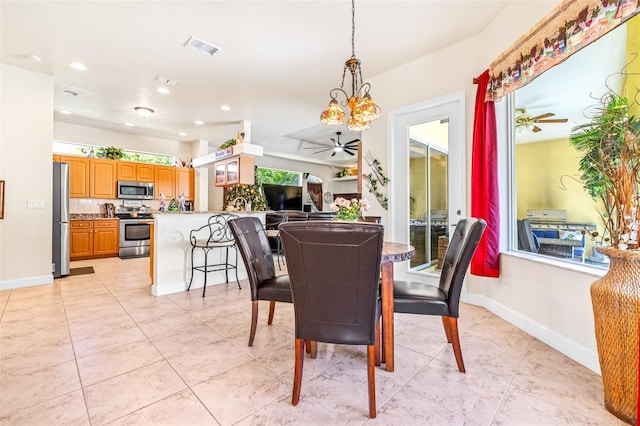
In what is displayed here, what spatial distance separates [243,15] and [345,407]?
10.5ft

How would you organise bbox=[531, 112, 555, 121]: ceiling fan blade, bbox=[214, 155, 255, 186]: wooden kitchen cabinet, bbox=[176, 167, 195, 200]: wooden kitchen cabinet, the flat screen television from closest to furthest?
bbox=[531, 112, 555, 121]: ceiling fan blade
bbox=[214, 155, 255, 186]: wooden kitchen cabinet
bbox=[176, 167, 195, 200]: wooden kitchen cabinet
the flat screen television

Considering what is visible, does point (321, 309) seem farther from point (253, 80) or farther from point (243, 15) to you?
point (253, 80)

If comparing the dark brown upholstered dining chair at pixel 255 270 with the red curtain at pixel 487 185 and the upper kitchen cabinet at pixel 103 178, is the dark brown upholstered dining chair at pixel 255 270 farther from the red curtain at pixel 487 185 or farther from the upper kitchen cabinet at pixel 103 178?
the upper kitchen cabinet at pixel 103 178

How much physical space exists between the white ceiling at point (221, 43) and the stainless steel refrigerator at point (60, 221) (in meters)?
1.30

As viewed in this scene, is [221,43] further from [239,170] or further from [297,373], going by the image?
[297,373]

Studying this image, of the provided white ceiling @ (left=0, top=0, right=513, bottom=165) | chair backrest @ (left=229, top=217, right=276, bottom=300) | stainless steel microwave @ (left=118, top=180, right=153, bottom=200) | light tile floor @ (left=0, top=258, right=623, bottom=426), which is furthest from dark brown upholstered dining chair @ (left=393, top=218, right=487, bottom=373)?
stainless steel microwave @ (left=118, top=180, right=153, bottom=200)

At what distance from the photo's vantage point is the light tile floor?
1.42m

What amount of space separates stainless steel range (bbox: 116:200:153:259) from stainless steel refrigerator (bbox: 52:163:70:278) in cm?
166

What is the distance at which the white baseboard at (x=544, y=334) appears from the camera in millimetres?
1857

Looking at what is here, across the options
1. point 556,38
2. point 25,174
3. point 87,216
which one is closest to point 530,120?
point 556,38

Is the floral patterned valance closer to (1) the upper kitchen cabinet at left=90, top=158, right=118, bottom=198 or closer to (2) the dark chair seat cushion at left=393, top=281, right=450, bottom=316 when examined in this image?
(2) the dark chair seat cushion at left=393, top=281, right=450, bottom=316

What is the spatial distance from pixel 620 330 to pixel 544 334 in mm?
927

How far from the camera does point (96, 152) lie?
618 cm

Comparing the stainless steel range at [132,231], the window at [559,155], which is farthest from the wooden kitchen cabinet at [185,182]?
the window at [559,155]
